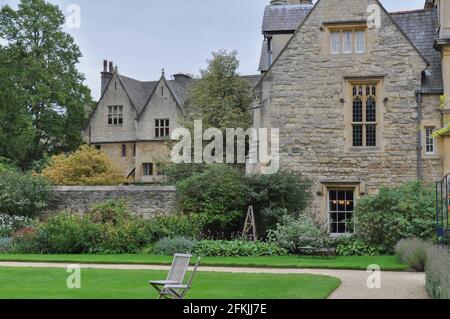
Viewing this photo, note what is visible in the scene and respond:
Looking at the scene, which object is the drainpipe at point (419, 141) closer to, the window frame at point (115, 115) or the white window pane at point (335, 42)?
the white window pane at point (335, 42)

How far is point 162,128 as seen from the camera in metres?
48.9

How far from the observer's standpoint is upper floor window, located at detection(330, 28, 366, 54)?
2558 cm

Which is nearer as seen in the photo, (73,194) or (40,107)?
(73,194)

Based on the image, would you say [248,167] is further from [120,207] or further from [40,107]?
[40,107]

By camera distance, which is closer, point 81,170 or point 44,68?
point 81,170

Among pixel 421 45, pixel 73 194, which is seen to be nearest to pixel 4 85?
pixel 73 194

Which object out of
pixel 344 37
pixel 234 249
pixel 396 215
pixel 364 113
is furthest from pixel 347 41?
pixel 234 249

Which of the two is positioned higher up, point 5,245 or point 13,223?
point 13,223

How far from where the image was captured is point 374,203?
22547 millimetres

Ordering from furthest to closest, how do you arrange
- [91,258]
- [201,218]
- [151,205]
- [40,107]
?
[40,107], [151,205], [201,218], [91,258]

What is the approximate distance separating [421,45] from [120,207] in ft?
41.7

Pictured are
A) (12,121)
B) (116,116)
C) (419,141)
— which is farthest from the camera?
(116,116)

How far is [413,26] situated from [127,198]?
12786mm

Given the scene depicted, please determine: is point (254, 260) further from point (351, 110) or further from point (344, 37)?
point (344, 37)
